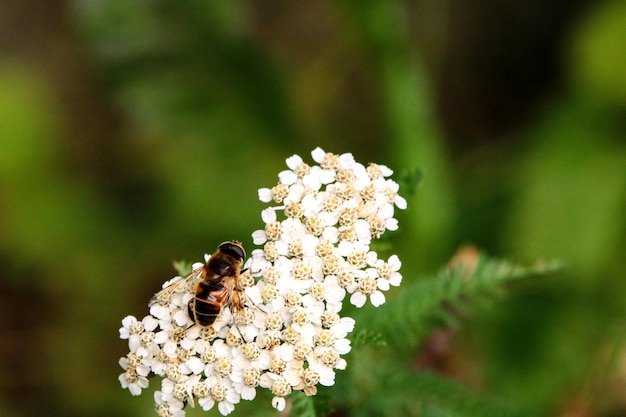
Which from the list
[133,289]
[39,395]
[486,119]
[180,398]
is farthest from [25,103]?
[180,398]

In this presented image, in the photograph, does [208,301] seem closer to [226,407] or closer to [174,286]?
[174,286]

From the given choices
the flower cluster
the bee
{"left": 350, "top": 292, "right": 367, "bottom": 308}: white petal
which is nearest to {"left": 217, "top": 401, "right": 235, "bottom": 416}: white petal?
the flower cluster

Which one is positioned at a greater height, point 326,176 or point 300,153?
point 300,153

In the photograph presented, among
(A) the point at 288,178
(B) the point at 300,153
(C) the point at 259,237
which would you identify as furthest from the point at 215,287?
(B) the point at 300,153

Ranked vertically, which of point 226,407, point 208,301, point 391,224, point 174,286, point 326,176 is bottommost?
point 226,407

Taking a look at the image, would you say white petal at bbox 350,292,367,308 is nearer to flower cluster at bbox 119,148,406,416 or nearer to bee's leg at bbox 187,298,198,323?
flower cluster at bbox 119,148,406,416

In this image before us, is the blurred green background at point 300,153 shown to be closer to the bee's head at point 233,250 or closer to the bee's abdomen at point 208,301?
the bee's head at point 233,250

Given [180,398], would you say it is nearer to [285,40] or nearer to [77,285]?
[77,285]

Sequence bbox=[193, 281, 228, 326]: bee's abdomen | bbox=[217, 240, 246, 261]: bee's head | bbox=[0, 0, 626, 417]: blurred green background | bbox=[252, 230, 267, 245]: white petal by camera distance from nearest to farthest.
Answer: bbox=[193, 281, 228, 326]: bee's abdomen, bbox=[217, 240, 246, 261]: bee's head, bbox=[252, 230, 267, 245]: white petal, bbox=[0, 0, 626, 417]: blurred green background
